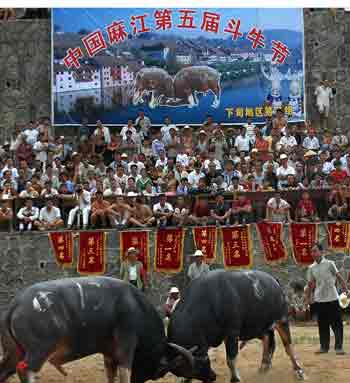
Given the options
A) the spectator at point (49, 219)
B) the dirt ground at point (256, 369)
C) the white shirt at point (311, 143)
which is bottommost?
the dirt ground at point (256, 369)

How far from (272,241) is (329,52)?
32.5ft

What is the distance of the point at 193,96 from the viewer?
28.8 m

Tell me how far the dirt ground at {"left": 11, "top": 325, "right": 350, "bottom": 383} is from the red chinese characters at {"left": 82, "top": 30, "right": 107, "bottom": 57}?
13.4m

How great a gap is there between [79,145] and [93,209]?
5.52 m

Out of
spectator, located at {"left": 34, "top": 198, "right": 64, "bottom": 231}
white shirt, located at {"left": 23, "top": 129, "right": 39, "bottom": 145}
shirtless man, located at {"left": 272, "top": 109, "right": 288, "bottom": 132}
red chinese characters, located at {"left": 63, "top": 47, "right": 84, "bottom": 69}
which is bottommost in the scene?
spectator, located at {"left": 34, "top": 198, "right": 64, "bottom": 231}

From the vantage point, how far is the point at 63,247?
21.6 m

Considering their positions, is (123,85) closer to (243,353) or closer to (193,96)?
(193,96)

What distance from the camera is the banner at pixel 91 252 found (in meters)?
21.6

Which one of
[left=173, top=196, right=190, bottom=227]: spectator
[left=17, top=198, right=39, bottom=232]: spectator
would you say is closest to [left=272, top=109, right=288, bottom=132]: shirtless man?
[left=173, top=196, right=190, bottom=227]: spectator

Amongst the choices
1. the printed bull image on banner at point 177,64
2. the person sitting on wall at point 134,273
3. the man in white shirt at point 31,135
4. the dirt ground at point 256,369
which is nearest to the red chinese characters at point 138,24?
the printed bull image on banner at point 177,64

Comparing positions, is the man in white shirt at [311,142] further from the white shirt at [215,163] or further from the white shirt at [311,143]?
the white shirt at [215,163]

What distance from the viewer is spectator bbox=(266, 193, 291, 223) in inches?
848

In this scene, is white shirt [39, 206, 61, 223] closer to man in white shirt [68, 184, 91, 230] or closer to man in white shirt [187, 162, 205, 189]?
man in white shirt [68, 184, 91, 230]

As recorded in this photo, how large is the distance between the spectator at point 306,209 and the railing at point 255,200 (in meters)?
0.12
